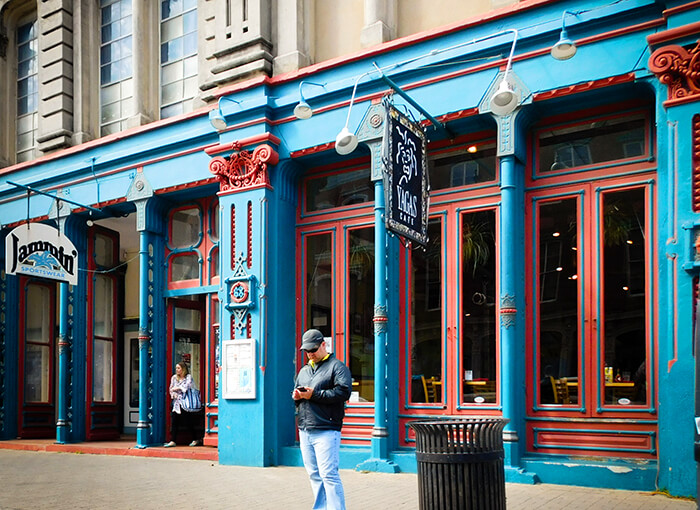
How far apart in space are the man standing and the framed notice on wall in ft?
15.2

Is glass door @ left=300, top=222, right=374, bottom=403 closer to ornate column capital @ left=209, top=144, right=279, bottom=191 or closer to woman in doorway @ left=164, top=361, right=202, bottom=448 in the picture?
ornate column capital @ left=209, top=144, right=279, bottom=191

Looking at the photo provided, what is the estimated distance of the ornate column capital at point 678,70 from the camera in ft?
27.6

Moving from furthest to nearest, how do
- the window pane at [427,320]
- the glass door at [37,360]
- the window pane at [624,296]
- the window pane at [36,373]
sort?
the window pane at [36,373] < the glass door at [37,360] < the window pane at [427,320] < the window pane at [624,296]

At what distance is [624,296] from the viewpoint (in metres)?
9.23

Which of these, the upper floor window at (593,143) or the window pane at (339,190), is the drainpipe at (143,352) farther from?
the upper floor window at (593,143)

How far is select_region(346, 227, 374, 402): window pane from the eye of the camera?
446 inches

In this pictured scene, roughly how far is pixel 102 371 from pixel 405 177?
9.37 meters

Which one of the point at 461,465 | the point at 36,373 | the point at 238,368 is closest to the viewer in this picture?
the point at 461,465

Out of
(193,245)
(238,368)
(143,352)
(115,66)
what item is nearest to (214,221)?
(193,245)

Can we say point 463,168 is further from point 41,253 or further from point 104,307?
point 104,307

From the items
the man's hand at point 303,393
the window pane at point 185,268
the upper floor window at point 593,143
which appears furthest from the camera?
the window pane at point 185,268

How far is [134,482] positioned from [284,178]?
4945 millimetres

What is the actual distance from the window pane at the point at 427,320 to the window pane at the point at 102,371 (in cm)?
758

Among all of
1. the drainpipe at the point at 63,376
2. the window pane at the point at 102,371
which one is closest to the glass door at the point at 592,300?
the drainpipe at the point at 63,376
